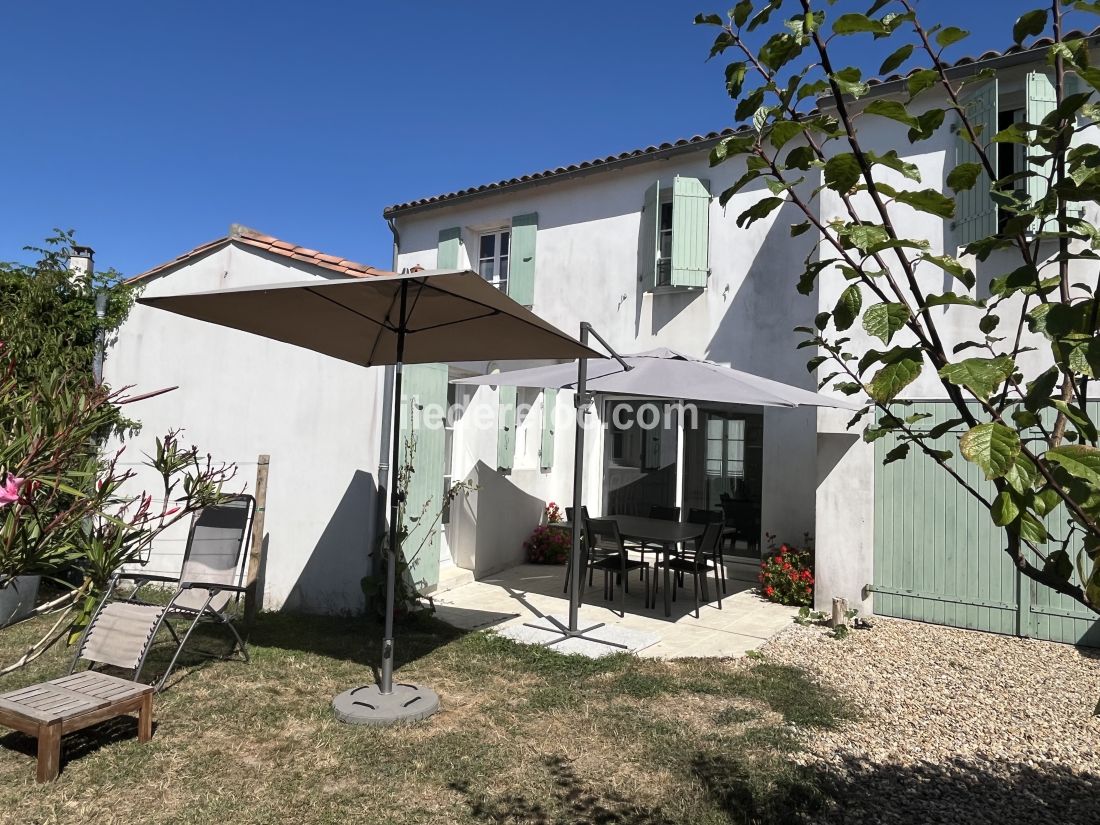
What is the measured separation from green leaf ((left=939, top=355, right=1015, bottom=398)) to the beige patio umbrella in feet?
8.82

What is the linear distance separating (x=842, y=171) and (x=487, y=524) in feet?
26.3

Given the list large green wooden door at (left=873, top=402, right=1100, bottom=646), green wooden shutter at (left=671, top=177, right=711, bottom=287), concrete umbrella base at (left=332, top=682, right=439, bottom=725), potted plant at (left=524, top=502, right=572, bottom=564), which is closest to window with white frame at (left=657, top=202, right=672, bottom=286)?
green wooden shutter at (left=671, top=177, right=711, bottom=287)

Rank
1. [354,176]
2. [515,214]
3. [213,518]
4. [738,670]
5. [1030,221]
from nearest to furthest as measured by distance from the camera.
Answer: [1030,221] < [738,670] < [213,518] < [515,214] < [354,176]

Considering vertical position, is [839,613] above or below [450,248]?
below

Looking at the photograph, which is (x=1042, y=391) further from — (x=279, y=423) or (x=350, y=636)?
(x=279, y=423)

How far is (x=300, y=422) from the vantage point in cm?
718

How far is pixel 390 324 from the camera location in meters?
5.11

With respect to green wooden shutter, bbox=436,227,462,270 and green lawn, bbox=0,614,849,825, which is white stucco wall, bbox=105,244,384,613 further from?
green wooden shutter, bbox=436,227,462,270

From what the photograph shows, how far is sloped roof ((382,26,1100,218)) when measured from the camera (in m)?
7.24

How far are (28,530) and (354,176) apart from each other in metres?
14.9

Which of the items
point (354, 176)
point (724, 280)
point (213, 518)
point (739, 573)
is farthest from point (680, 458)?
point (354, 176)

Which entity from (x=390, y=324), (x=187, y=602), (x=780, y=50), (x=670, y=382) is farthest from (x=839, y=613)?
(x=780, y=50)

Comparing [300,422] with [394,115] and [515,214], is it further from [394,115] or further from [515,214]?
[394,115]

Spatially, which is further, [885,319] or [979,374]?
[885,319]
